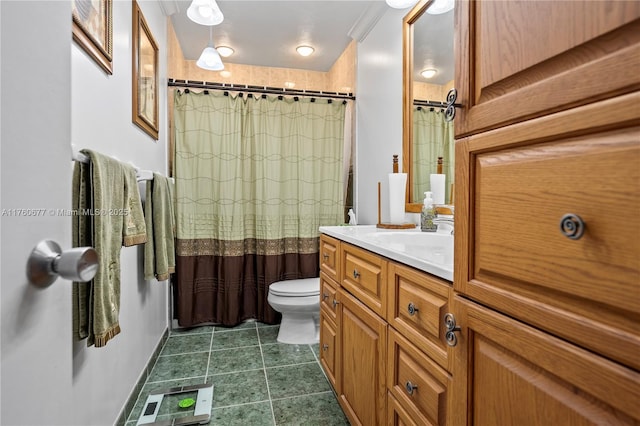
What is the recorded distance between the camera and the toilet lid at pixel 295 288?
2.40 m

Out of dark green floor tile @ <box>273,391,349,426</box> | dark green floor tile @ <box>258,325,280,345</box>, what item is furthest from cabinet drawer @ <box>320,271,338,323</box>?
dark green floor tile @ <box>258,325,280,345</box>

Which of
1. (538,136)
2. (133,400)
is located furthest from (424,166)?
(133,400)

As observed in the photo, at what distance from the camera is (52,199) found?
46 centimetres

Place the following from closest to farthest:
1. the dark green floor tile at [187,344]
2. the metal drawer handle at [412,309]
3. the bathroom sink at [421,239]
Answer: the metal drawer handle at [412,309] → the bathroom sink at [421,239] → the dark green floor tile at [187,344]

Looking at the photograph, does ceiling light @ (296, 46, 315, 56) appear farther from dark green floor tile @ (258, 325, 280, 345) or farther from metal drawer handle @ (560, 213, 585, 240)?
metal drawer handle @ (560, 213, 585, 240)

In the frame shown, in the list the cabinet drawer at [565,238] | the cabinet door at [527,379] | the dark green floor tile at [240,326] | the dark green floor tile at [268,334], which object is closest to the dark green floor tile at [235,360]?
the dark green floor tile at [268,334]

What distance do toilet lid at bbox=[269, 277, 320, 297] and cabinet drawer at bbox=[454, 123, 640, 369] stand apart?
6.04 feet

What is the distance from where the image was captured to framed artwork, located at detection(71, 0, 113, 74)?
113 cm

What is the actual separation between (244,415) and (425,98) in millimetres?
1899

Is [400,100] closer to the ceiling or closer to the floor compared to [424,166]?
closer to the ceiling

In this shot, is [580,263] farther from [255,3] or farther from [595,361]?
[255,3]

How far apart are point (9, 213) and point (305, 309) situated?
7.09 feet

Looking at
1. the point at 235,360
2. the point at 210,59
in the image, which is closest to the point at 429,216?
the point at 235,360

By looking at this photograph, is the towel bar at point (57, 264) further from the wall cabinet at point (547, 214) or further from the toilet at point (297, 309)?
the toilet at point (297, 309)
